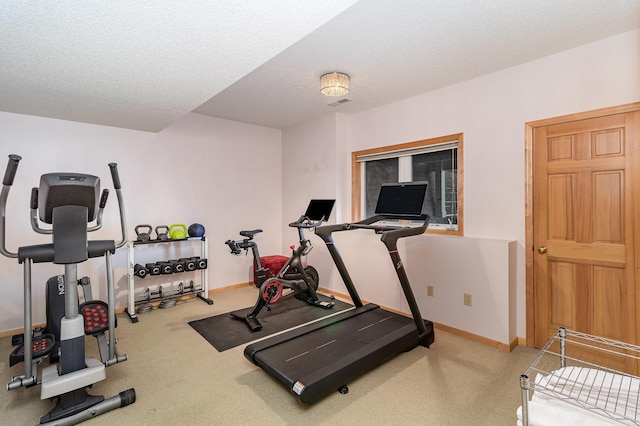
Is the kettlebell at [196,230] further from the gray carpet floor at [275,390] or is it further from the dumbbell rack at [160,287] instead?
the gray carpet floor at [275,390]

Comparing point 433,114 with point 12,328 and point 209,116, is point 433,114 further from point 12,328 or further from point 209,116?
point 12,328

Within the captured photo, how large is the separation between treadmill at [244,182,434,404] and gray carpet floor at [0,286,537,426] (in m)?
0.13

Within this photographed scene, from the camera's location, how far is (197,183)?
4.59 meters

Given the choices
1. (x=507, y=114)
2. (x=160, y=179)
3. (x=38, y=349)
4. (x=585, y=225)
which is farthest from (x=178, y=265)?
(x=585, y=225)

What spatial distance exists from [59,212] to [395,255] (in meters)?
2.44

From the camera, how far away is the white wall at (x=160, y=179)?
338 centimetres

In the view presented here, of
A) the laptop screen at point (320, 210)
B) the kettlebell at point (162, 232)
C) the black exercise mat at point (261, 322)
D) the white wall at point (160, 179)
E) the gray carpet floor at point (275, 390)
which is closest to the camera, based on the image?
the gray carpet floor at point (275, 390)

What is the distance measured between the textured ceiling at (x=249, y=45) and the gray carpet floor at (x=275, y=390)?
230 centimetres

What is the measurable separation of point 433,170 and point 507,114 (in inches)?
Answer: 37.8

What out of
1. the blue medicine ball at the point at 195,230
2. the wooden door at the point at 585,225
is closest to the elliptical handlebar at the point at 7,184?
the blue medicine ball at the point at 195,230

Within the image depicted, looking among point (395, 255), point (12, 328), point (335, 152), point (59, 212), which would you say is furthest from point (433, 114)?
point (12, 328)

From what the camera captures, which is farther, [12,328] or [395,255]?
[12,328]

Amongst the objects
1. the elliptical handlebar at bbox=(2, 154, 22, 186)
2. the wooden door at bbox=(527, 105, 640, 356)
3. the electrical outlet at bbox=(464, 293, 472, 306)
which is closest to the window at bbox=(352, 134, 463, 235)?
the electrical outlet at bbox=(464, 293, 472, 306)

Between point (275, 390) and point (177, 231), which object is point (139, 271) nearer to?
point (177, 231)
